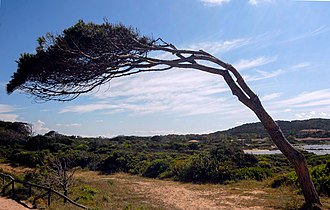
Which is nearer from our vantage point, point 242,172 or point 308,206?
point 308,206

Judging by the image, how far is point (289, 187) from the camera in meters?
14.1

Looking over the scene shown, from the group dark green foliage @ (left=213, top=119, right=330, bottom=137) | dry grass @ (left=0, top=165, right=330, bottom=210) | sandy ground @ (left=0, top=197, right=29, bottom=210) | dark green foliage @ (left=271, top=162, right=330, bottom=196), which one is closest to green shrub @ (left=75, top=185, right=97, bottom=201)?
dry grass @ (left=0, top=165, right=330, bottom=210)

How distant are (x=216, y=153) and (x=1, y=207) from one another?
16393 millimetres

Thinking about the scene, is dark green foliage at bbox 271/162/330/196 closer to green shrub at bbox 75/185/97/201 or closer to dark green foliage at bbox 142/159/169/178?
green shrub at bbox 75/185/97/201

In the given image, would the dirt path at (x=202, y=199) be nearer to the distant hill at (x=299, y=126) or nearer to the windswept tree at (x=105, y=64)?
the windswept tree at (x=105, y=64)

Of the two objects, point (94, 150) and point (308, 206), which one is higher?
point (94, 150)

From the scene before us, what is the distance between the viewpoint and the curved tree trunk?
29.2 feet

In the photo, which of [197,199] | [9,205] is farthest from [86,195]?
[197,199]

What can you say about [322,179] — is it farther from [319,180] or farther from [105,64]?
[105,64]

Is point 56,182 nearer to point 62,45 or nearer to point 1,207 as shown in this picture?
point 1,207

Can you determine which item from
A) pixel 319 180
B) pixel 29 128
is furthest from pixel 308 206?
pixel 29 128

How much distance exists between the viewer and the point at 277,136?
9.08 meters

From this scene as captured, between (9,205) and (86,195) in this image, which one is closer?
(9,205)

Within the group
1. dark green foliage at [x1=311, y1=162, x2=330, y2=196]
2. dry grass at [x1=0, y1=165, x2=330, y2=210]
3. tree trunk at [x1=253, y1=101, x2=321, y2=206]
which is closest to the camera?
tree trunk at [x1=253, y1=101, x2=321, y2=206]
